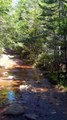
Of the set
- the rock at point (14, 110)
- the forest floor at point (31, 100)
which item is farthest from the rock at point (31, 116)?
the rock at point (14, 110)

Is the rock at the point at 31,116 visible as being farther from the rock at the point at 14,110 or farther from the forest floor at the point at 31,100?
the rock at the point at 14,110

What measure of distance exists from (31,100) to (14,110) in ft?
9.88

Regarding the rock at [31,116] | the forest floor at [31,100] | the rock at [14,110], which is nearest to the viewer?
the rock at [31,116]

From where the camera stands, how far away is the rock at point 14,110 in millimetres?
13820

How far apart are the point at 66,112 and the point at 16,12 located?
39.4 m

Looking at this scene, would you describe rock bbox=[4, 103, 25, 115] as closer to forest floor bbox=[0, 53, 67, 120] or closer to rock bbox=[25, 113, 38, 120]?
forest floor bbox=[0, 53, 67, 120]

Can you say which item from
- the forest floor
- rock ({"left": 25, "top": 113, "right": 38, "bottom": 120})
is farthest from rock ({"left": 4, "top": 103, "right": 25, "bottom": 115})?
rock ({"left": 25, "top": 113, "right": 38, "bottom": 120})

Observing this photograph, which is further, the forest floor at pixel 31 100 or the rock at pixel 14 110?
the rock at pixel 14 110

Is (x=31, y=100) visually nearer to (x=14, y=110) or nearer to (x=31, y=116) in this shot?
(x=14, y=110)

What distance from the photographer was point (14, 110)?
46.1ft

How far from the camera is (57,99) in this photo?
1723cm

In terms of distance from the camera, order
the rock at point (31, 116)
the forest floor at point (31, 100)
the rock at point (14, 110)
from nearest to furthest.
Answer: the rock at point (31, 116) < the forest floor at point (31, 100) < the rock at point (14, 110)

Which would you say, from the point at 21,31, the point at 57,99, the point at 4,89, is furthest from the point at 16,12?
the point at 57,99

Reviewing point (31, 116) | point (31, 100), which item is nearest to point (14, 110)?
point (31, 116)
